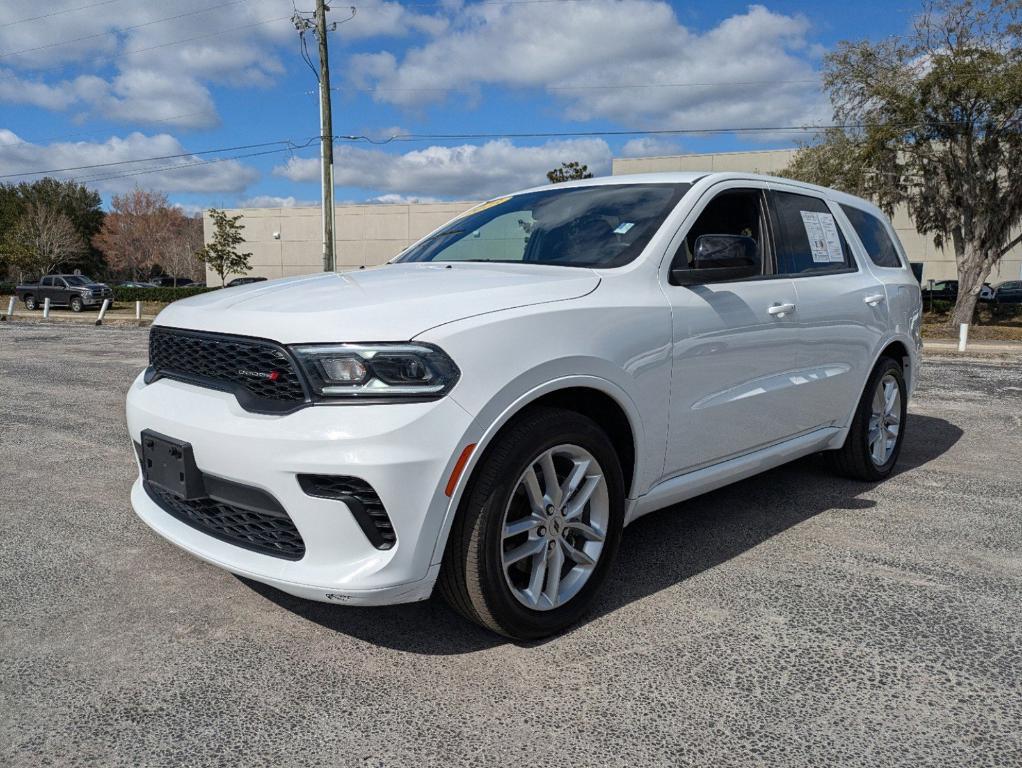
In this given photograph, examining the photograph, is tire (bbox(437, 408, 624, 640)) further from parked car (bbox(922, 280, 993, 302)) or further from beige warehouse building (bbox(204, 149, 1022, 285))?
beige warehouse building (bbox(204, 149, 1022, 285))

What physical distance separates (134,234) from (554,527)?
81742 millimetres

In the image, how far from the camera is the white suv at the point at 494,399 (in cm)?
251

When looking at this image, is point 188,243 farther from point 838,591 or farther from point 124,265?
point 838,591

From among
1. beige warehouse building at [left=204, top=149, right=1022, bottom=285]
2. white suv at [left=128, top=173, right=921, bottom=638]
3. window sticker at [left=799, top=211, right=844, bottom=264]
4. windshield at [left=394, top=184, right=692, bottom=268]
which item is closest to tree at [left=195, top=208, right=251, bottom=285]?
beige warehouse building at [left=204, top=149, right=1022, bottom=285]

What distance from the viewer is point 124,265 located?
7619 centimetres

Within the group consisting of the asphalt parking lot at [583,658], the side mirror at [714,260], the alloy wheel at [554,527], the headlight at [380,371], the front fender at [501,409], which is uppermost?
the side mirror at [714,260]

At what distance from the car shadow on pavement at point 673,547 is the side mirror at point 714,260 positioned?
4.24 ft

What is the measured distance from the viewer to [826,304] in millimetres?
4340

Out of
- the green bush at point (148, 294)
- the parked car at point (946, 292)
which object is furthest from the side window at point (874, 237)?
the green bush at point (148, 294)

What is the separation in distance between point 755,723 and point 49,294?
39281 millimetres

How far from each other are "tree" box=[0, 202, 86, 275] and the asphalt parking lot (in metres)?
58.3

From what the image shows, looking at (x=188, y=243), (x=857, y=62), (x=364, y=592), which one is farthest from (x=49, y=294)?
(x=188, y=243)

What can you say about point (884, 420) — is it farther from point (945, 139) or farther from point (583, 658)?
point (945, 139)

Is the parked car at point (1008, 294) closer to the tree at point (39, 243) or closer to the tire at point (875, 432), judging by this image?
the tire at point (875, 432)
